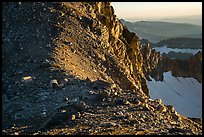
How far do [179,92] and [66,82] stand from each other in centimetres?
9058

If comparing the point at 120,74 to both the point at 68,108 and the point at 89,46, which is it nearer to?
the point at 89,46

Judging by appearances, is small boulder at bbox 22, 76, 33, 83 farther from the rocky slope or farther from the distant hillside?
the distant hillside

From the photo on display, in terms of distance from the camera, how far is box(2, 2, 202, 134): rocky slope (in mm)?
11211

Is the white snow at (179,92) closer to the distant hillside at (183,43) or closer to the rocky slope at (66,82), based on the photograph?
the rocky slope at (66,82)

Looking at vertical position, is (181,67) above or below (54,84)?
below

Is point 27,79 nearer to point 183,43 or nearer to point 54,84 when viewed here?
point 54,84

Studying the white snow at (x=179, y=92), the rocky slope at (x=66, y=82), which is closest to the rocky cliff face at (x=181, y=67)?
the white snow at (x=179, y=92)

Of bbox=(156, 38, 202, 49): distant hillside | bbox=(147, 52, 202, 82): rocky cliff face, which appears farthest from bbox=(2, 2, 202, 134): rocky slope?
bbox=(156, 38, 202, 49): distant hillside

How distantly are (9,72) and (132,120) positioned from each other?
Result: 7.30 m

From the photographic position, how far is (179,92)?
102 m

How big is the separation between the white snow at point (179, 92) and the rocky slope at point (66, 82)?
6396 centimetres

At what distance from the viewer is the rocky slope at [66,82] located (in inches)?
441

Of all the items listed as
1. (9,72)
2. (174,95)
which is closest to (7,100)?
(9,72)

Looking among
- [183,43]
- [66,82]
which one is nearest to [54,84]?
[66,82]
